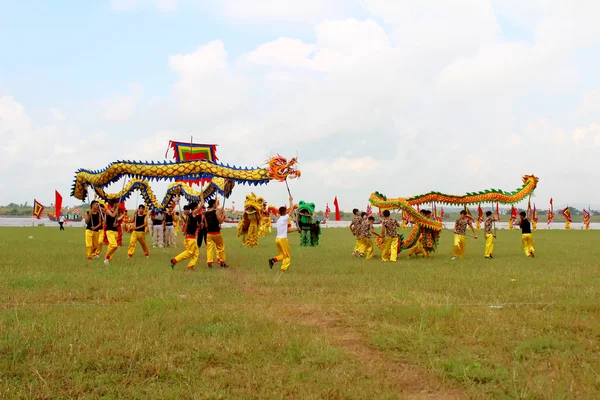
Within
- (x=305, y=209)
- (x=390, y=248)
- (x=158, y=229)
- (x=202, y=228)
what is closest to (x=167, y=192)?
(x=158, y=229)

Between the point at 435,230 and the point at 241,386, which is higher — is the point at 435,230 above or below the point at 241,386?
above

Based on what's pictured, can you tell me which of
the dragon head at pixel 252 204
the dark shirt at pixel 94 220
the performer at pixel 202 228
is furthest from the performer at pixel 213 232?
the dragon head at pixel 252 204

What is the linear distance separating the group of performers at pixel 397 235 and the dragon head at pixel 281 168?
3564mm

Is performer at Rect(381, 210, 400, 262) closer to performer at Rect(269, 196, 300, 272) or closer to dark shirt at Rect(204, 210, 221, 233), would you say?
performer at Rect(269, 196, 300, 272)

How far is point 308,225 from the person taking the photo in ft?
82.0

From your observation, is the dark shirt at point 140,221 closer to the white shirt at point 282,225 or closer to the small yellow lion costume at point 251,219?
the white shirt at point 282,225

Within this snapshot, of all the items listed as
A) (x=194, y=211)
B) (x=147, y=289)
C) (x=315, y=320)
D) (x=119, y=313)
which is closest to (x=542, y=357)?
(x=315, y=320)

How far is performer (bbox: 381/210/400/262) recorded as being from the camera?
679 inches

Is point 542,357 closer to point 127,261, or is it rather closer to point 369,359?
point 369,359

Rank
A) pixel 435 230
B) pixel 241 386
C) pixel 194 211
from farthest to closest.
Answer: pixel 435 230 < pixel 194 211 < pixel 241 386

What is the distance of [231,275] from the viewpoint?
521 inches

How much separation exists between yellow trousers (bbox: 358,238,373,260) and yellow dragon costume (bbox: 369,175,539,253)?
0.37m

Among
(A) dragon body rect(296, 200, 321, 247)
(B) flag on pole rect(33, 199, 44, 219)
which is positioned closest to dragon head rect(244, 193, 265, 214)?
(A) dragon body rect(296, 200, 321, 247)

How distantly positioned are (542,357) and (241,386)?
11.0 feet
